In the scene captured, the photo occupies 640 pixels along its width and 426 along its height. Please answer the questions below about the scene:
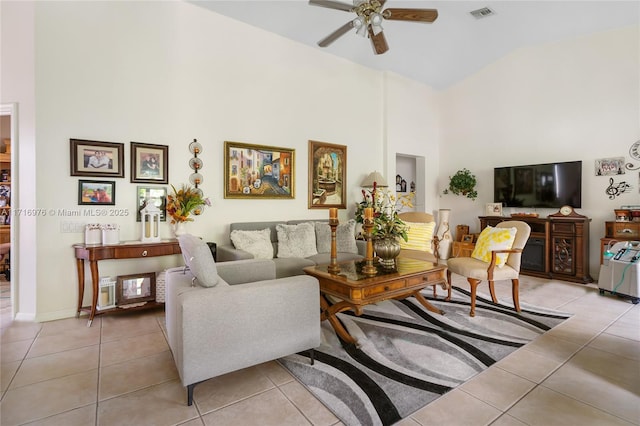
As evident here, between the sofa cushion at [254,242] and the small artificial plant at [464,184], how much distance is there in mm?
4146

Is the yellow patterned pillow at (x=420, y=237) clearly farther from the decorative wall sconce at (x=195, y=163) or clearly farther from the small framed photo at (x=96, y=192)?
the small framed photo at (x=96, y=192)

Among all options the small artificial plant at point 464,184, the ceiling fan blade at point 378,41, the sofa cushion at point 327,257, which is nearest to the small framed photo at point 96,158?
the sofa cushion at point 327,257

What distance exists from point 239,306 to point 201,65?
3.48m

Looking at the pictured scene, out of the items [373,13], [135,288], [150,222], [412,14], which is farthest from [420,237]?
[135,288]

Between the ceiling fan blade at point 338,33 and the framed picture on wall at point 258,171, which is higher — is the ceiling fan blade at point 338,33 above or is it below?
above

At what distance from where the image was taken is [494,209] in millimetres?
5766

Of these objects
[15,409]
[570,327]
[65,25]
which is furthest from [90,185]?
[570,327]

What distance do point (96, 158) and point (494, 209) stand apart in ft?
20.0

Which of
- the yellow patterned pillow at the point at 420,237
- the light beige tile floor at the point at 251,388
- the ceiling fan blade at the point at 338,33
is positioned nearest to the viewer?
the light beige tile floor at the point at 251,388

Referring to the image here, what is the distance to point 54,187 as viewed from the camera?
3311 mm

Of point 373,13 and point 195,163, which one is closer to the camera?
point 373,13

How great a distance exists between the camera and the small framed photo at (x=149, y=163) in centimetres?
368

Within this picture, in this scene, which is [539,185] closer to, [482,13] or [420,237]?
[420,237]

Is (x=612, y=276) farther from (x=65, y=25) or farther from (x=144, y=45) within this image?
(x=65, y=25)
